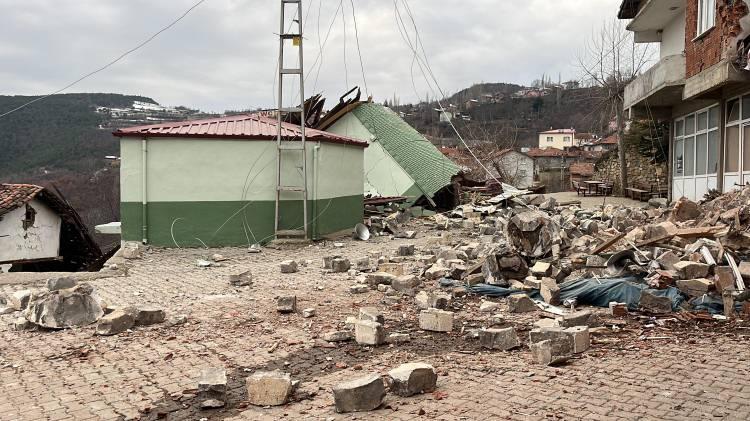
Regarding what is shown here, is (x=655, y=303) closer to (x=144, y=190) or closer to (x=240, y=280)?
(x=240, y=280)

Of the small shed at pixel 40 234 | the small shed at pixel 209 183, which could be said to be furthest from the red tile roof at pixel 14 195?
the small shed at pixel 209 183

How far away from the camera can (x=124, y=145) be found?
14.2 metres

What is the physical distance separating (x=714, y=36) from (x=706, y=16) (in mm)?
1092

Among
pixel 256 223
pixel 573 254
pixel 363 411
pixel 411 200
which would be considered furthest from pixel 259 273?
pixel 411 200

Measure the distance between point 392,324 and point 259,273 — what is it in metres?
4.75

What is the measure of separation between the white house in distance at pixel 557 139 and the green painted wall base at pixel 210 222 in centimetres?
7790

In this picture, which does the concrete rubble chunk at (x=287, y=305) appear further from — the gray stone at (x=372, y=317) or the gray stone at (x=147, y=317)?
the gray stone at (x=147, y=317)

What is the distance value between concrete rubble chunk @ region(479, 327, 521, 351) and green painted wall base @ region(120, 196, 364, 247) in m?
10.3

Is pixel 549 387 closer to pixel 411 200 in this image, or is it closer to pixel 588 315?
pixel 588 315

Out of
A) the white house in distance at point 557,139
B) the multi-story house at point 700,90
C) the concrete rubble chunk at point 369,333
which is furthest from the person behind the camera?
the white house in distance at point 557,139

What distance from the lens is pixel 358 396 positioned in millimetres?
3969

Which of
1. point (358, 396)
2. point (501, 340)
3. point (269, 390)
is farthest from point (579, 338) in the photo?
point (269, 390)

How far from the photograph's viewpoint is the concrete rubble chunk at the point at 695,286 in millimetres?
6742

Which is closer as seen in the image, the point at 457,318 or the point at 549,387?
the point at 549,387
